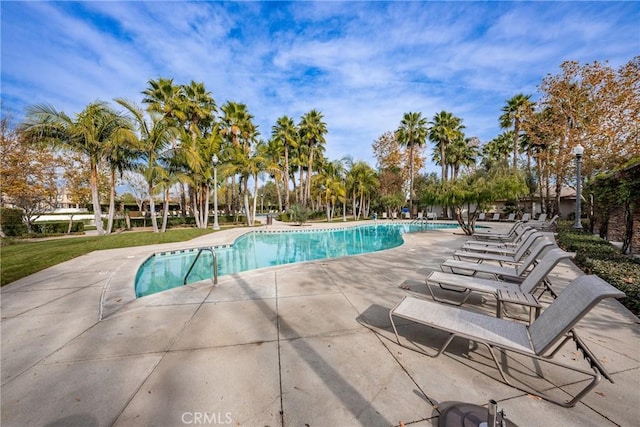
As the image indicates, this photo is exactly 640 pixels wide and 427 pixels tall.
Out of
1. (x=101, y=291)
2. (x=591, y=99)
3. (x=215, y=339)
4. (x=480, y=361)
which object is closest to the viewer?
(x=480, y=361)

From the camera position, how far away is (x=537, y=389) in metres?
2.16

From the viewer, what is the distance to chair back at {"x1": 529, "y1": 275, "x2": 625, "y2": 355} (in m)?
1.94

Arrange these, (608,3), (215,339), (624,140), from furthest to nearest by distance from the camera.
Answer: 1. (624,140)
2. (608,3)
3. (215,339)

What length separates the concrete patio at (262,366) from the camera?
1927 millimetres

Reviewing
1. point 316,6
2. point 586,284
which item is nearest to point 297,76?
point 316,6

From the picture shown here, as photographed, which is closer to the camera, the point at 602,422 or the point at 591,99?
the point at 602,422

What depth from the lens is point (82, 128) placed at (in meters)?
12.5

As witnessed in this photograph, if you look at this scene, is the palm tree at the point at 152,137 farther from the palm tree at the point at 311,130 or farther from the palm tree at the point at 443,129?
the palm tree at the point at 443,129

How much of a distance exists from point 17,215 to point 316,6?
21.4m

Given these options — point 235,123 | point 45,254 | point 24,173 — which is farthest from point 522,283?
point 24,173

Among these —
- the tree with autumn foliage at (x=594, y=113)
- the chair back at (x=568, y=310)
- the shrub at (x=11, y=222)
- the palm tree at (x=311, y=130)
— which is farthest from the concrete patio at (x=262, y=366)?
the palm tree at (x=311, y=130)

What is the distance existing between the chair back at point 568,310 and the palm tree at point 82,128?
17252mm

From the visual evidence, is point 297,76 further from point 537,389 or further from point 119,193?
point 119,193

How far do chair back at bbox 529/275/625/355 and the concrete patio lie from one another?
46 cm
